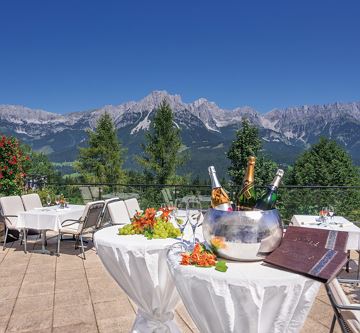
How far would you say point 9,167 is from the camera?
7.07 metres

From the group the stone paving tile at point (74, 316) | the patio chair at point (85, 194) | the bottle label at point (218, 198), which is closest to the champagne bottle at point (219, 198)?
the bottle label at point (218, 198)

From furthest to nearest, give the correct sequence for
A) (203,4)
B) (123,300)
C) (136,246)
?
(203,4) → (123,300) → (136,246)

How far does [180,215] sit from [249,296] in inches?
41.8

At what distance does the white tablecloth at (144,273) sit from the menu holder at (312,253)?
0.77m

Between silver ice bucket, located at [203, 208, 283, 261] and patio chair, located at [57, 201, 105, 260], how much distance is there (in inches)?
162

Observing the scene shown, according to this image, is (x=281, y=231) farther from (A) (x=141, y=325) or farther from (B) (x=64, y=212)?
(B) (x=64, y=212)

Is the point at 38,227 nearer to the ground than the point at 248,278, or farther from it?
nearer to the ground

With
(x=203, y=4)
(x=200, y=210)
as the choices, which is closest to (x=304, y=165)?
(x=203, y=4)

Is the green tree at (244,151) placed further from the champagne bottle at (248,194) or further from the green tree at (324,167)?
the champagne bottle at (248,194)

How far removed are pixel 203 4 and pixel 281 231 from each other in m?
27.3

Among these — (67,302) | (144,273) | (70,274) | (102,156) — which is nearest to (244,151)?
(102,156)

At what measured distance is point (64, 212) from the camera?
19.5 feet

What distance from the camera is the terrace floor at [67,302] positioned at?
3111 mm

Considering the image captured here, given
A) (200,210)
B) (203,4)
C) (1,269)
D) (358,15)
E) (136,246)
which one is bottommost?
(1,269)
